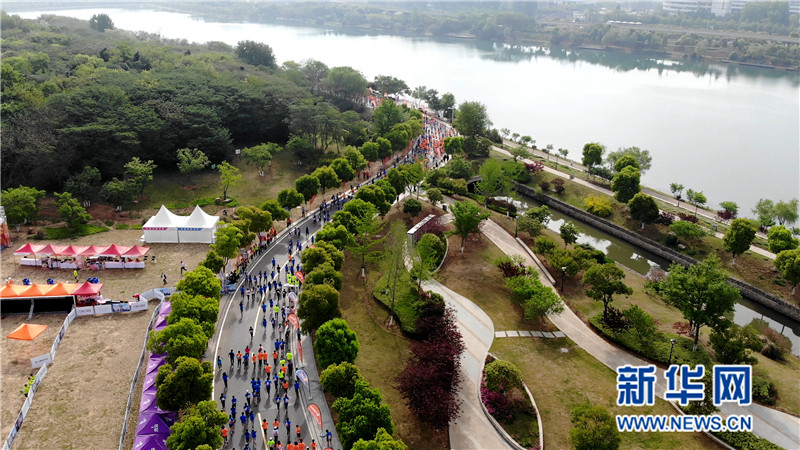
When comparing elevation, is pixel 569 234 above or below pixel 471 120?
below

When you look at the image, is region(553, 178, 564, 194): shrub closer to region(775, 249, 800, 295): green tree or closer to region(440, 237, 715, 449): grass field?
region(440, 237, 715, 449): grass field

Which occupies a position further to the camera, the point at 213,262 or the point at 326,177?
the point at 326,177

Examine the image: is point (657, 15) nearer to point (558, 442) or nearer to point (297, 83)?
point (297, 83)

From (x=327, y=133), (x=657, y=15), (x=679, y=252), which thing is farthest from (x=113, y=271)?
(x=657, y=15)

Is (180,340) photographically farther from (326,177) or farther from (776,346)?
(776,346)

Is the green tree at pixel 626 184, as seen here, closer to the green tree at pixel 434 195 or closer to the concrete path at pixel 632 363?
the concrete path at pixel 632 363

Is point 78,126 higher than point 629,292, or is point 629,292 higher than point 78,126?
point 78,126

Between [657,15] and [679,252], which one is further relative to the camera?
[657,15]

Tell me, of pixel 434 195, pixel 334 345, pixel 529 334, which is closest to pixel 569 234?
pixel 434 195
